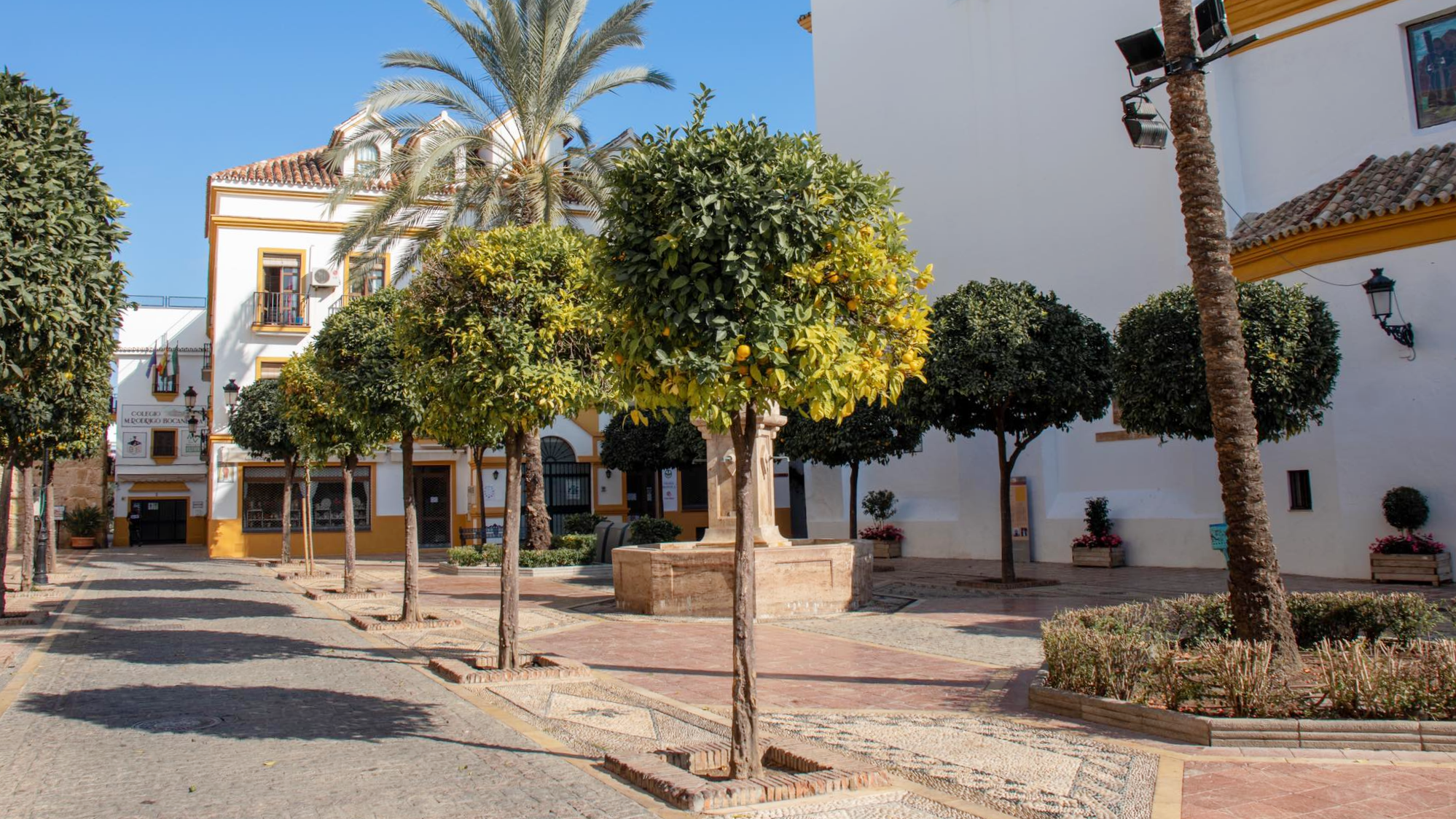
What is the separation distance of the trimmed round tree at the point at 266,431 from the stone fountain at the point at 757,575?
1235cm

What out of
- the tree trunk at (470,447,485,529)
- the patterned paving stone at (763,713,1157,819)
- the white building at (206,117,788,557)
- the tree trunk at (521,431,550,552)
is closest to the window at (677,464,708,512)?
the white building at (206,117,788,557)

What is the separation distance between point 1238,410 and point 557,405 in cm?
544

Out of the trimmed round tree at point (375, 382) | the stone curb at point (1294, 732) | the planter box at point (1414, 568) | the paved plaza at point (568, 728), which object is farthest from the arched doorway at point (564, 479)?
the stone curb at point (1294, 732)

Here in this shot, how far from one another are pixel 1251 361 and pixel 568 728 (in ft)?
33.2

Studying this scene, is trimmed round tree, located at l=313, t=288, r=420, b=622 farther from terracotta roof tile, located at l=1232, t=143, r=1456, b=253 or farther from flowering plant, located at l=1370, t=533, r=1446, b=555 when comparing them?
flowering plant, located at l=1370, t=533, r=1446, b=555

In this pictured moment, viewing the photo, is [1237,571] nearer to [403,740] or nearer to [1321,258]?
[403,740]

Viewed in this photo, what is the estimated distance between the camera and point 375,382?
42.5 ft

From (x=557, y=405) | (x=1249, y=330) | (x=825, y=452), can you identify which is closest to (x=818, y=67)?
(x=825, y=452)

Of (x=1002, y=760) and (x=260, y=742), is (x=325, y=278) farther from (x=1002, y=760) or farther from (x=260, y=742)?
(x=1002, y=760)

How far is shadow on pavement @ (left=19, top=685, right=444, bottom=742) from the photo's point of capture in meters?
6.94

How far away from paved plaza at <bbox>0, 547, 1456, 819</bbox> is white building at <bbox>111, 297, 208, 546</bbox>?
2588cm

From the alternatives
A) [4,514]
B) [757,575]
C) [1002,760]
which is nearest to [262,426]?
[4,514]

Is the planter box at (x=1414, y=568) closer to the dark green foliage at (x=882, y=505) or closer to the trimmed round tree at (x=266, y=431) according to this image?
the dark green foliage at (x=882, y=505)

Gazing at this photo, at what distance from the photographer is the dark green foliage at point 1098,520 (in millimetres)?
19859
